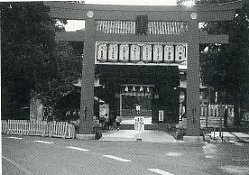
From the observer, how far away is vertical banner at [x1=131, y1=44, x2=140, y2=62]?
10492 mm

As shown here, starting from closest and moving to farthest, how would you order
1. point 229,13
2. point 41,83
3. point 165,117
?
point 229,13 → point 41,83 → point 165,117

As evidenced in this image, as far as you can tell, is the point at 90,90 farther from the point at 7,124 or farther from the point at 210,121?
the point at 210,121

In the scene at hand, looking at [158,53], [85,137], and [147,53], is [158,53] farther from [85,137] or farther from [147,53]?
[85,137]

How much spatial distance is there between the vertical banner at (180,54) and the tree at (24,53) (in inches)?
172

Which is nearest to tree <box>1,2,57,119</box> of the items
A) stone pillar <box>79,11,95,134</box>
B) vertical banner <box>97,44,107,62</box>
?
stone pillar <box>79,11,95,134</box>

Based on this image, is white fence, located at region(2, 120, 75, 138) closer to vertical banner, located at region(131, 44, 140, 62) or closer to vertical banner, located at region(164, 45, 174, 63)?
vertical banner, located at region(131, 44, 140, 62)

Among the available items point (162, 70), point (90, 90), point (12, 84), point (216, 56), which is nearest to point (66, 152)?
point (90, 90)

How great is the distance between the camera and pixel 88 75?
10750 mm

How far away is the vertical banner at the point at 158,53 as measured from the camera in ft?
34.4

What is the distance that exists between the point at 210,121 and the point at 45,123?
11.0 meters

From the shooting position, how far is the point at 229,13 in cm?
1026

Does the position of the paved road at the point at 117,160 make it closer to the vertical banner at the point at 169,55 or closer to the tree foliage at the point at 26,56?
the vertical banner at the point at 169,55

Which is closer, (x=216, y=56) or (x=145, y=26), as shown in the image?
(x=145, y=26)

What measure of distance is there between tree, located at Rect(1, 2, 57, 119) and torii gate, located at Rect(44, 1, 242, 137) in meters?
1.43
